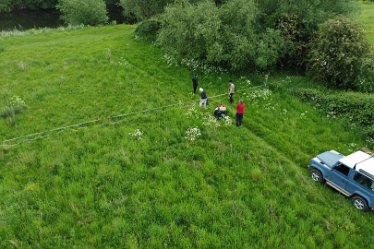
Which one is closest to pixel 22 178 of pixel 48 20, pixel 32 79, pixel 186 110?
pixel 186 110

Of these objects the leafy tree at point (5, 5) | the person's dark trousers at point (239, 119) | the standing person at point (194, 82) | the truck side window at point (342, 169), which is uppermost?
the leafy tree at point (5, 5)

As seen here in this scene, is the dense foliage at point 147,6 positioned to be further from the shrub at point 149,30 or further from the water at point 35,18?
the water at point 35,18

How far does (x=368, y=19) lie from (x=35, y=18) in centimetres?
6479

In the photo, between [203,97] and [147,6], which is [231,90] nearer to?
[203,97]

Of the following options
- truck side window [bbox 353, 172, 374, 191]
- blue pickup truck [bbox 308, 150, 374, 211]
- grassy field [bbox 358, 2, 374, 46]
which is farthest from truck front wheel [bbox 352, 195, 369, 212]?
grassy field [bbox 358, 2, 374, 46]

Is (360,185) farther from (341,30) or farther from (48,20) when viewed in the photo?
(48,20)

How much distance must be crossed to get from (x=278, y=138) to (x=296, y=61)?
11808 millimetres

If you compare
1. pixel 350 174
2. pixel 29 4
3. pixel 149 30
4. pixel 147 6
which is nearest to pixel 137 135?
pixel 350 174

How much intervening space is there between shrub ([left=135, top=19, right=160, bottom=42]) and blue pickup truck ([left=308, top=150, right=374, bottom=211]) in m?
26.0

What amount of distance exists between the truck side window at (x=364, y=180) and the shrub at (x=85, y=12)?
47.7 meters

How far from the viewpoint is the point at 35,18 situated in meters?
70.6

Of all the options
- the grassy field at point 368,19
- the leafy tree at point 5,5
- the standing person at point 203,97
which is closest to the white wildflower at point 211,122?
the standing person at point 203,97

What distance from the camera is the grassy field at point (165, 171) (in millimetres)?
13789

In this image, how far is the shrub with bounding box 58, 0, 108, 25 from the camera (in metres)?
51.6
